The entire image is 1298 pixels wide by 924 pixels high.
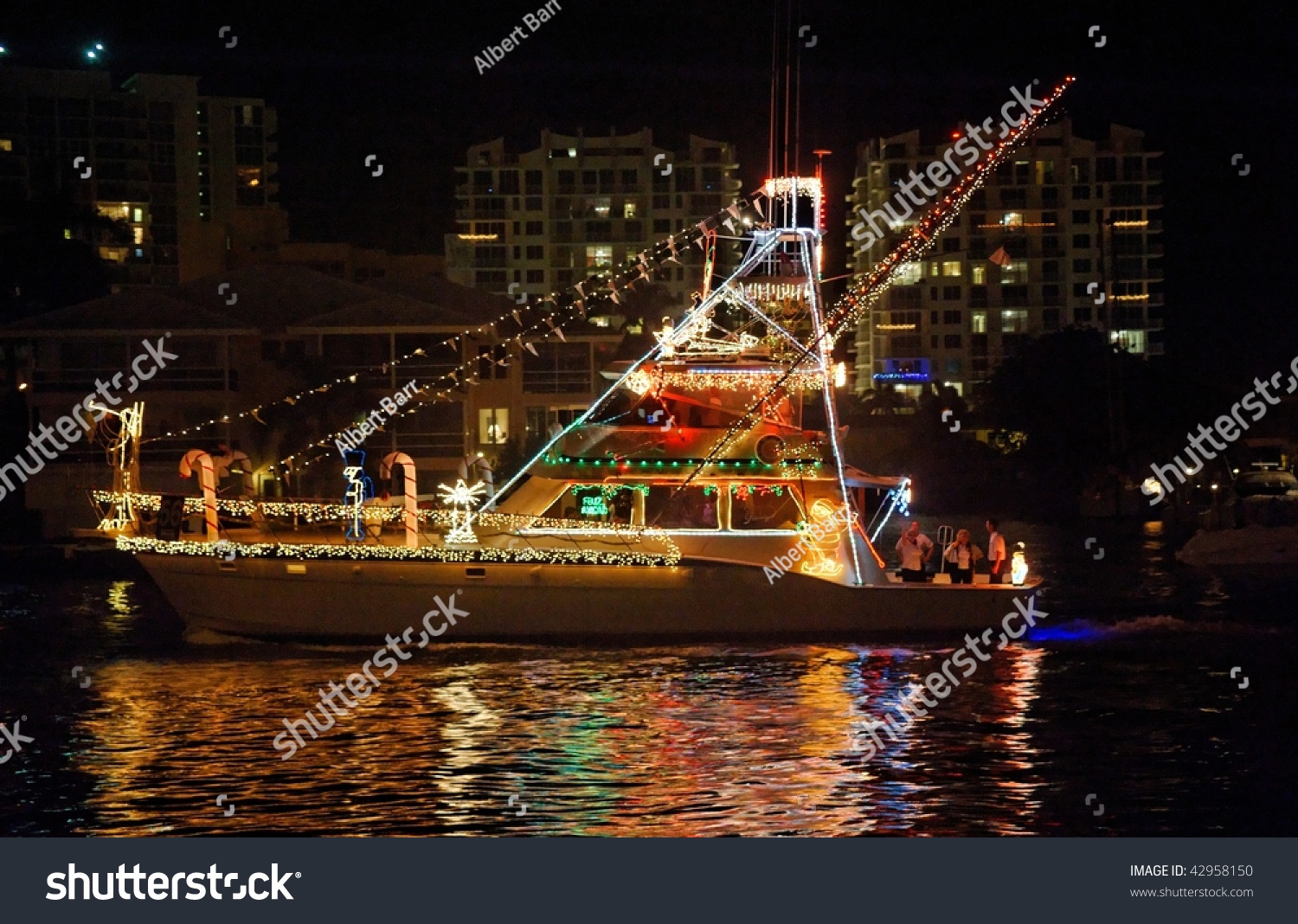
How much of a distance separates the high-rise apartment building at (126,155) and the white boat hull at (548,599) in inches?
2866

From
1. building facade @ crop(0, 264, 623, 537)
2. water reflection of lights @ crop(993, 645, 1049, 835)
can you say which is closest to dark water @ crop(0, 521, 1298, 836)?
water reflection of lights @ crop(993, 645, 1049, 835)

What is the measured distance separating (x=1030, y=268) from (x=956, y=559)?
353 ft

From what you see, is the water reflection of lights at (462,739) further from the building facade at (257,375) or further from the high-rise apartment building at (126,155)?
the high-rise apartment building at (126,155)

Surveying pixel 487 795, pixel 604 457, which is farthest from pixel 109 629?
pixel 487 795

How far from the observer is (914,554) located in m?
26.1

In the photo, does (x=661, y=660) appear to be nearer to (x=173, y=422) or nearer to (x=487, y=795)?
(x=487, y=795)

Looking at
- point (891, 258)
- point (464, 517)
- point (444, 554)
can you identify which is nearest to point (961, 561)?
point (891, 258)

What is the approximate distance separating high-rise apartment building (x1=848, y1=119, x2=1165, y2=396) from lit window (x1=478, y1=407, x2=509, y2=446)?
215 ft

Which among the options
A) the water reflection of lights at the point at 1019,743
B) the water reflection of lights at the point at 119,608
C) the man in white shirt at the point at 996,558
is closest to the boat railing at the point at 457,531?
the water reflection of lights at the point at 119,608

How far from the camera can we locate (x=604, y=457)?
2620 centimetres

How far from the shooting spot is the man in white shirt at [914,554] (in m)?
26.0

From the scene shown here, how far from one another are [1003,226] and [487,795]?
392ft

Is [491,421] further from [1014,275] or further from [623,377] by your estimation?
[1014,275]

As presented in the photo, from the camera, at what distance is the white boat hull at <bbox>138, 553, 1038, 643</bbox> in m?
25.0
